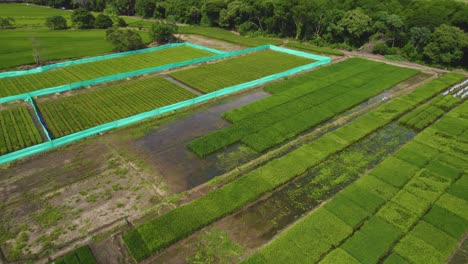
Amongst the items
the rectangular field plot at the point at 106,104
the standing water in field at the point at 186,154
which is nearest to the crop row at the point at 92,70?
the rectangular field plot at the point at 106,104

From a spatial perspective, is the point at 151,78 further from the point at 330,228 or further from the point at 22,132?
the point at 330,228

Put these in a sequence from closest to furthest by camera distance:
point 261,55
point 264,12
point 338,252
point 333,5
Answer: point 338,252
point 261,55
point 333,5
point 264,12

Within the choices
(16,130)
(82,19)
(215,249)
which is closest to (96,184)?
(215,249)

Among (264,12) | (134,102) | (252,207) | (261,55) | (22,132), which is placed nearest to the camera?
(252,207)

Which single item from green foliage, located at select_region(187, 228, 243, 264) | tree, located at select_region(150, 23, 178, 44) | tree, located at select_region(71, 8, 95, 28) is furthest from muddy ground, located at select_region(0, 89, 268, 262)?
tree, located at select_region(71, 8, 95, 28)

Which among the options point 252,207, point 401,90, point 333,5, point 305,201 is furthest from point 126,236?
point 333,5

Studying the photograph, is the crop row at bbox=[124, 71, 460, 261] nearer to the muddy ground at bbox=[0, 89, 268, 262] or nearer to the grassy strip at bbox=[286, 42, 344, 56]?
the muddy ground at bbox=[0, 89, 268, 262]
